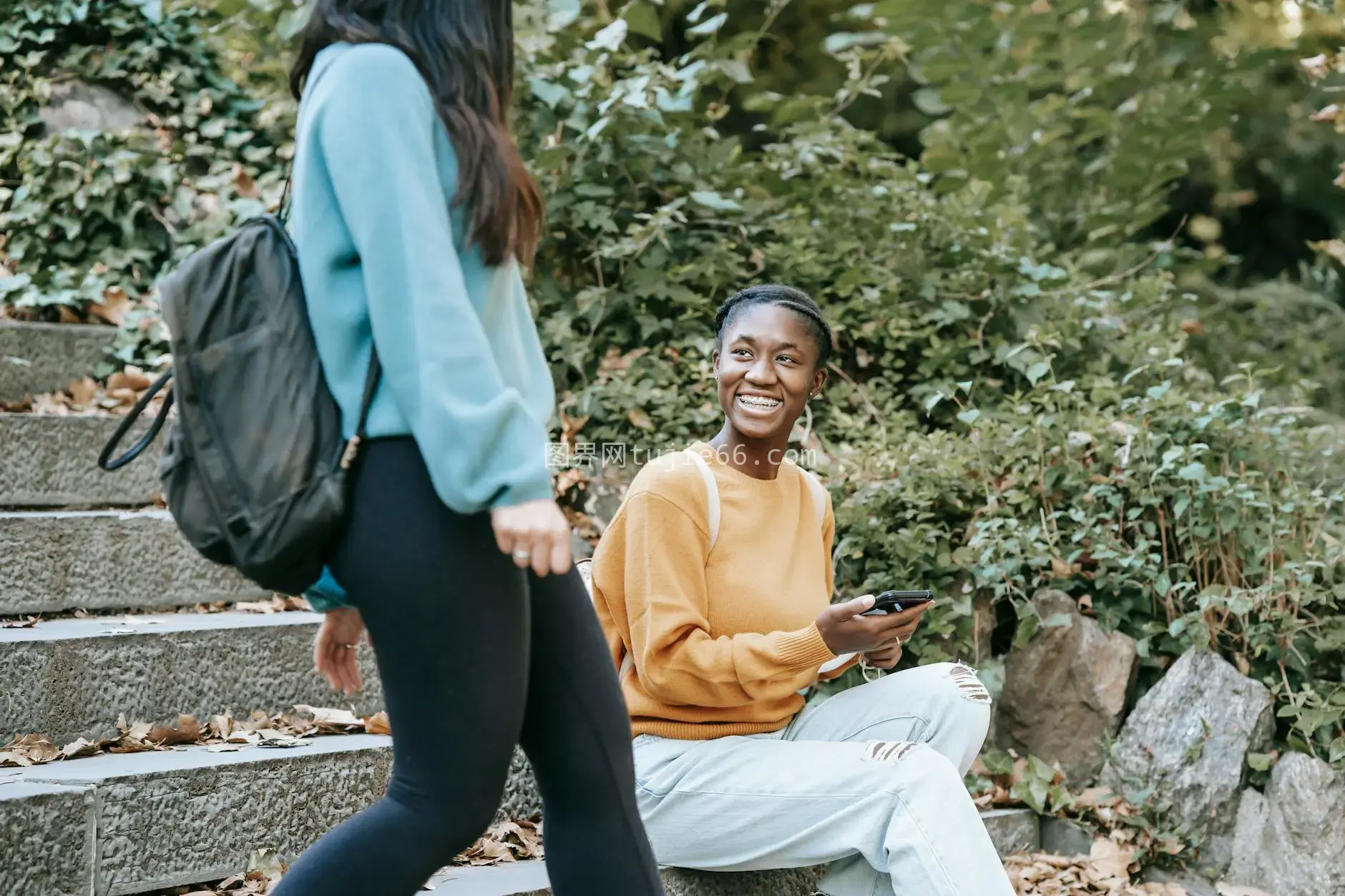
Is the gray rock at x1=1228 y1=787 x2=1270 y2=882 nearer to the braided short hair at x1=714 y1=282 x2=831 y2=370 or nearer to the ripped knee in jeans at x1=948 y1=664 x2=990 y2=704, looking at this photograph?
the ripped knee in jeans at x1=948 y1=664 x2=990 y2=704

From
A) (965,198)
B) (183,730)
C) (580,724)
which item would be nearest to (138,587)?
(183,730)

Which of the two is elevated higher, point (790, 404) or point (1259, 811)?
point (790, 404)

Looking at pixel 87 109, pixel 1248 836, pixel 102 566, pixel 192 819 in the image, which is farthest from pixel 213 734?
pixel 87 109

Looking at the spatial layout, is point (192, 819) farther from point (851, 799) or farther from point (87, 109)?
point (87, 109)

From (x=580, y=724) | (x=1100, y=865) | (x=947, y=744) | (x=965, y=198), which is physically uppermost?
(x=965, y=198)

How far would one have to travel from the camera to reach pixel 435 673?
4.99 feet

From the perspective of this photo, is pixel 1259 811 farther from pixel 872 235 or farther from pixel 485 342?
pixel 485 342

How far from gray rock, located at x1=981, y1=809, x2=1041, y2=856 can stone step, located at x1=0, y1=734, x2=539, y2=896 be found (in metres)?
1.53

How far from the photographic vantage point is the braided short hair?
8.77 ft

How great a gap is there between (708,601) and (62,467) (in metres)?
2.01

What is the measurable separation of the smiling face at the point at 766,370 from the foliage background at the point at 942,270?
3.10 feet

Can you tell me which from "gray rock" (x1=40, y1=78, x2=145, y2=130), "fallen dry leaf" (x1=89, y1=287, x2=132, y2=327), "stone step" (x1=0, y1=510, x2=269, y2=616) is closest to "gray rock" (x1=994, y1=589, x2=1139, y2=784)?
"stone step" (x1=0, y1=510, x2=269, y2=616)

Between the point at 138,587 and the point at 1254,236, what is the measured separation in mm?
6681

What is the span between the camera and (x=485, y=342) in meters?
1.51
